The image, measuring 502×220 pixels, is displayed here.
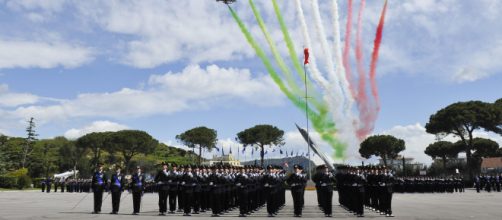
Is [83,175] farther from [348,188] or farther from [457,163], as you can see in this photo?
[348,188]

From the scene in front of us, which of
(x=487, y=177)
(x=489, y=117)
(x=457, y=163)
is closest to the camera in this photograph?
(x=487, y=177)

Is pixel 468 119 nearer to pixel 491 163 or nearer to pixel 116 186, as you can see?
pixel 491 163

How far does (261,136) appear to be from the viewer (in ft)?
302

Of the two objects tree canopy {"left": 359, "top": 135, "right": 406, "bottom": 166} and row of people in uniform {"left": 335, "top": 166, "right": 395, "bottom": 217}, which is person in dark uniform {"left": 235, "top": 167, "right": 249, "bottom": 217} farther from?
tree canopy {"left": 359, "top": 135, "right": 406, "bottom": 166}

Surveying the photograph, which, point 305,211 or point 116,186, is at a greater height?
point 116,186

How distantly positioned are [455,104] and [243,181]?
60.1 metres

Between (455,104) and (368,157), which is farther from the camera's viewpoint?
(368,157)

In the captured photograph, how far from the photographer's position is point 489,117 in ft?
218

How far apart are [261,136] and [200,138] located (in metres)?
15.4

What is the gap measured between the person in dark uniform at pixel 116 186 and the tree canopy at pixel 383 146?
68.6 metres

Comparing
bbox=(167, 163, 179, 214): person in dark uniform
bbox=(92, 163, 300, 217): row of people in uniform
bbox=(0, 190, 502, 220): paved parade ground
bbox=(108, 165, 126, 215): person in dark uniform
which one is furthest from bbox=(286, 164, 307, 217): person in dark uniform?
bbox=(108, 165, 126, 215): person in dark uniform

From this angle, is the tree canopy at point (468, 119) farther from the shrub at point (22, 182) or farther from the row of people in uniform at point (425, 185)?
the shrub at point (22, 182)

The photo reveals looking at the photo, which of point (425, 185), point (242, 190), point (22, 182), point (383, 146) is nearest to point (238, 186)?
point (242, 190)

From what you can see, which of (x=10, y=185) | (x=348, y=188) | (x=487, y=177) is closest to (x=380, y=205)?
(x=348, y=188)
